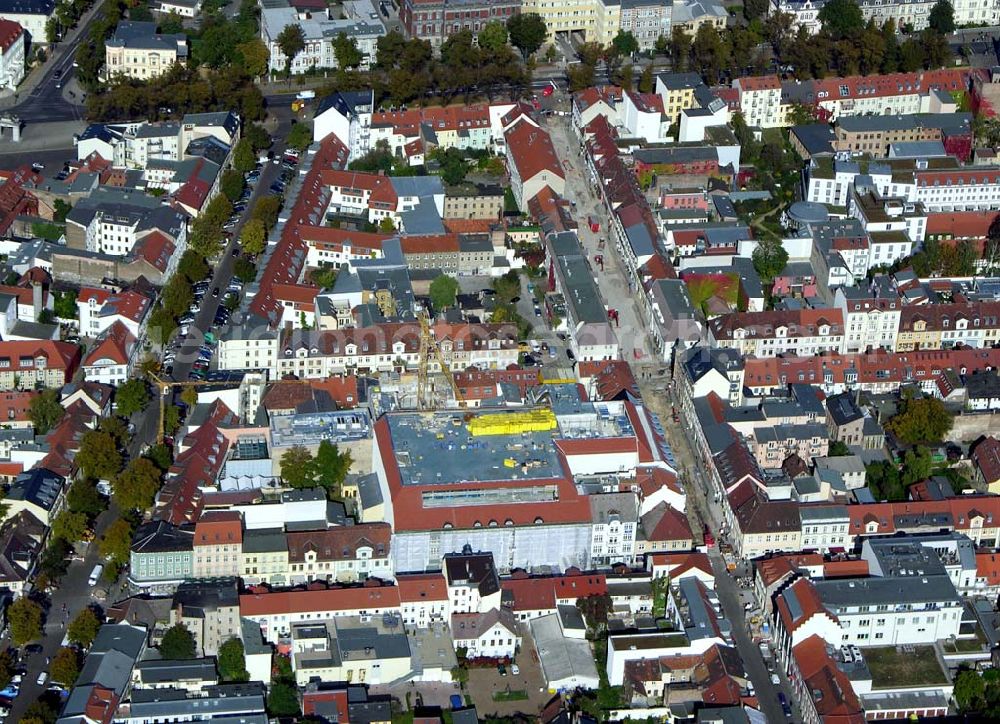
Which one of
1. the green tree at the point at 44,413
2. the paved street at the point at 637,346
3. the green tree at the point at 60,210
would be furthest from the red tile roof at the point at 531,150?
the green tree at the point at 44,413

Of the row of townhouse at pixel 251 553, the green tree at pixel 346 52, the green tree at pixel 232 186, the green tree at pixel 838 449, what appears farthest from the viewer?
the green tree at pixel 346 52

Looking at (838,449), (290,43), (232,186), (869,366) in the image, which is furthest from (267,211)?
(838,449)

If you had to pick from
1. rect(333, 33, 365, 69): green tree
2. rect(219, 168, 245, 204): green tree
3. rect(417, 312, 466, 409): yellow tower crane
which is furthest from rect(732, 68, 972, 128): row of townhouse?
rect(417, 312, 466, 409): yellow tower crane

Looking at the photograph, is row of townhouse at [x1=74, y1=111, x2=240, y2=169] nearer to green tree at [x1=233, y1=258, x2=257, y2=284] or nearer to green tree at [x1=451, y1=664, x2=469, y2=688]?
green tree at [x1=233, y1=258, x2=257, y2=284]

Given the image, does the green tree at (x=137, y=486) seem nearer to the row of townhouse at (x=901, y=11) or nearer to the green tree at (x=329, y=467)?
the green tree at (x=329, y=467)

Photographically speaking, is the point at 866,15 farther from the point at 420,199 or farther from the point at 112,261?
the point at 112,261

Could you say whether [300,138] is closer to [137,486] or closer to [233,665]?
[137,486]

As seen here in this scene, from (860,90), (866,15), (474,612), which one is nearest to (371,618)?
(474,612)
